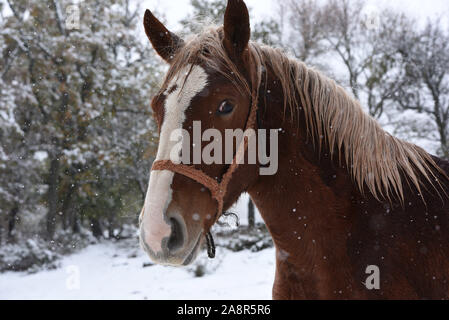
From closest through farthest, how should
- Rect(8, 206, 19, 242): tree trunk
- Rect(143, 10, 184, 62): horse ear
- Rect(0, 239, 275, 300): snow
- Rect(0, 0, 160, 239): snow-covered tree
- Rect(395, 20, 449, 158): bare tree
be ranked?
Rect(143, 10, 184, 62): horse ear → Rect(0, 239, 275, 300): snow → Rect(0, 0, 160, 239): snow-covered tree → Rect(8, 206, 19, 242): tree trunk → Rect(395, 20, 449, 158): bare tree

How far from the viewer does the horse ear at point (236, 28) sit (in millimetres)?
1691

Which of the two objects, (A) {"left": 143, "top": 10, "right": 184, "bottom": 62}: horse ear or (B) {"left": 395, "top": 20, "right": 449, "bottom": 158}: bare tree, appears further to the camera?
(B) {"left": 395, "top": 20, "right": 449, "bottom": 158}: bare tree

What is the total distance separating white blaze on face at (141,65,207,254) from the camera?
1378mm

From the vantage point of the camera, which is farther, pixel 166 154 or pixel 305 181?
pixel 305 181

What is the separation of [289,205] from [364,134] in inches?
22.3

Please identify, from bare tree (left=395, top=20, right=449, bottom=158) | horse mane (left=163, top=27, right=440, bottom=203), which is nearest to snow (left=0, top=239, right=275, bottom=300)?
horse mane (left=163, top=27, right=440, bottom=203)

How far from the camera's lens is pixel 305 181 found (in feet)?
5.84

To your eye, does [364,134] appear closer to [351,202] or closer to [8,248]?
[351,202]

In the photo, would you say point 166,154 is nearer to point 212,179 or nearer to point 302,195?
point 212,179

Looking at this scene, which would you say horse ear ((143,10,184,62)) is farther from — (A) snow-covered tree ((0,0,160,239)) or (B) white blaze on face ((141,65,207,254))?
(A) snow-covered tree ((0,0,160,239))

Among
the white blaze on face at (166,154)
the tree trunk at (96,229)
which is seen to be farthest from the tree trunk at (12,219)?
the white blaze on face at (166,154)

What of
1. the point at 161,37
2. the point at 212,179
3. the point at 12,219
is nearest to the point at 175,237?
the point at 212,179

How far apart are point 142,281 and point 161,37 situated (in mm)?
6799

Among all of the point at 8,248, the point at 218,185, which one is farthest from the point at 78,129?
the point at 218,185
